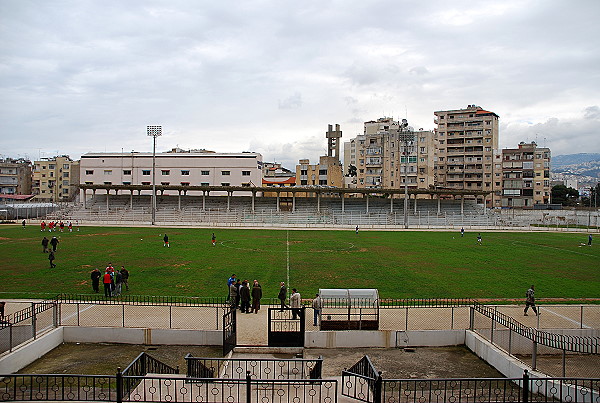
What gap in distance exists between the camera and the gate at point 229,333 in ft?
46.3

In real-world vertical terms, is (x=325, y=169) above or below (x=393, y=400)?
above

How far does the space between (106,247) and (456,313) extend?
31.7m

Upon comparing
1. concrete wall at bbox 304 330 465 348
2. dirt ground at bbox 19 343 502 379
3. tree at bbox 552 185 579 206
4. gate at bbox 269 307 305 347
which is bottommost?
dirt ground at bbox 19 343 502 379

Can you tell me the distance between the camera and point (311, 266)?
31.1m

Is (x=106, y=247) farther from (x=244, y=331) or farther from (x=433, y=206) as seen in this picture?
(x=433, y=206)

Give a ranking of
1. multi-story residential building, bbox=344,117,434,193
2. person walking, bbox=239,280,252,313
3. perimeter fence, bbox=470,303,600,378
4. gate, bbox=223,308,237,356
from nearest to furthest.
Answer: perimeter fence, bbox=470,303,600,378 < gate, bbox=223,308,237,356 < person walking, bbox=239,280,252,313 < multi-story residential building, bbox=344,117,434,193

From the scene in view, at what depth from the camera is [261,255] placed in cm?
3641

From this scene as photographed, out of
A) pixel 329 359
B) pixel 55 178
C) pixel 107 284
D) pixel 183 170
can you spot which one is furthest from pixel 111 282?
pixel 55 178

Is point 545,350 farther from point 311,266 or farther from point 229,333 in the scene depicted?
point 311,266

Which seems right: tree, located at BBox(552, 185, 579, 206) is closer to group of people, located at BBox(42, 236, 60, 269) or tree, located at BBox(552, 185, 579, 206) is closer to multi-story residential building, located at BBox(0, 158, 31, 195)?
group of people, located at BBox(42, 236, 60, 269)

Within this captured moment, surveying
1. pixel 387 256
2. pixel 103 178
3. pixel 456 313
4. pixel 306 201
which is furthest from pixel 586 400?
pixel 103 178

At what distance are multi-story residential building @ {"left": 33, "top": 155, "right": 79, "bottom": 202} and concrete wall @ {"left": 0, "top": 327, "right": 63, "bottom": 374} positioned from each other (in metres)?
115

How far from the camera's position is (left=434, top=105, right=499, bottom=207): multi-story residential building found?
11231 cm

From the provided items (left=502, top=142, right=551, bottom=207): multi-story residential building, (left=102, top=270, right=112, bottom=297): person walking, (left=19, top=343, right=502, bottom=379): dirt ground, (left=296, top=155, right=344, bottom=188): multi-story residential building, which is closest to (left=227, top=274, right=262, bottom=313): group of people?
(left=19, top=343, right=502, bottom=379): dirt ground
